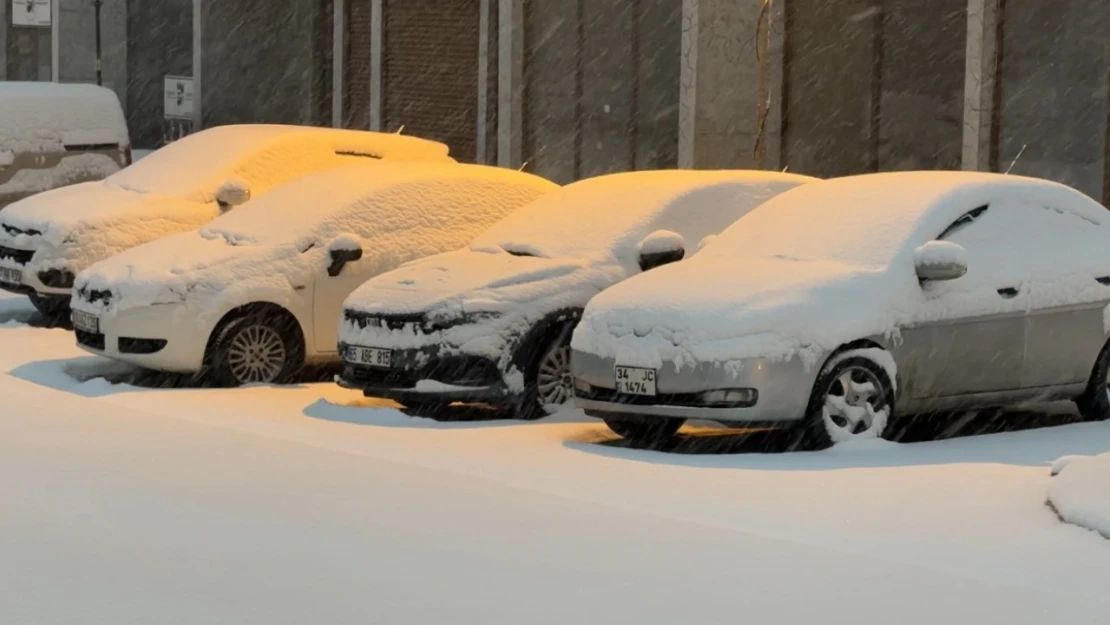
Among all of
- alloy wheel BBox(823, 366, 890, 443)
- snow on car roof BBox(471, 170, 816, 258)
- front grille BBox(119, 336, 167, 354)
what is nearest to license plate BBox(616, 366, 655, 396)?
alloy wheel BBox(823, 366, 890, 443)

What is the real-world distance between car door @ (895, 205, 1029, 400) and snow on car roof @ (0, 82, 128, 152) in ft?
35.7

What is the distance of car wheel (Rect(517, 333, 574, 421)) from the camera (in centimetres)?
1148

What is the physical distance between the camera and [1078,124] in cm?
1756

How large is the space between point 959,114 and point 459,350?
896 cm

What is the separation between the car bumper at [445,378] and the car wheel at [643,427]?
789 mm

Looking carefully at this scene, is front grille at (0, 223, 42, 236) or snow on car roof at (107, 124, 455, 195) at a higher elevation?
snow on car roof at (107, 124, 455, 195)

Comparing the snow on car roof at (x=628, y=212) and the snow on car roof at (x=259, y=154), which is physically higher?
the snow on car roof at (x=259, y=154)

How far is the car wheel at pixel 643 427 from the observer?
34.5ft

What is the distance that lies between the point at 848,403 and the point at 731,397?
68cm

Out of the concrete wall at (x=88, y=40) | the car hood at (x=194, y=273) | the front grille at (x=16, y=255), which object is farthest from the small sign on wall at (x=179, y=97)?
the car hood at (x=194, y=273)

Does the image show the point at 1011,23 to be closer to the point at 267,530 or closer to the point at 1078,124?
the point at 1078,124

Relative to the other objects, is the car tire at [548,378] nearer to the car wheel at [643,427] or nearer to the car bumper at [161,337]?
the car wheel at [643,427]

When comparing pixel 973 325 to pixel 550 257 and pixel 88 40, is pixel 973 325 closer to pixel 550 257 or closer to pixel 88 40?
pixel 550 257

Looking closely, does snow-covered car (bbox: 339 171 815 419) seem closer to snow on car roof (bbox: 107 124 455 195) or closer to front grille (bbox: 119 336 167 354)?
front grille (bbox: 119 336 167 354)
